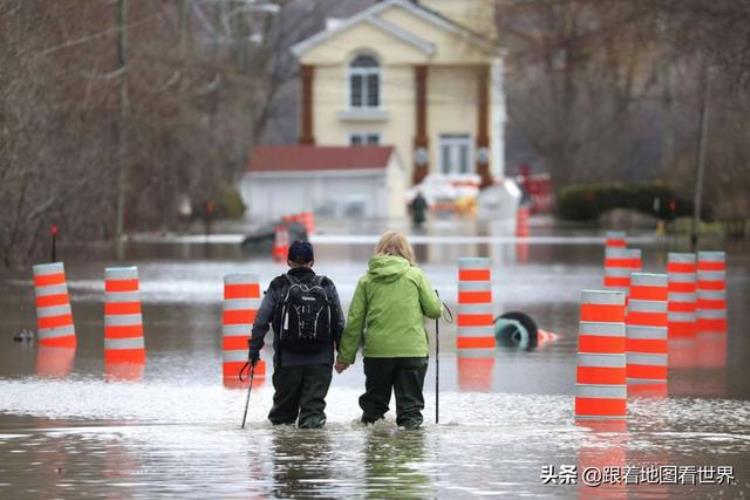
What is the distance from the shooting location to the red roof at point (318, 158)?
269 feet

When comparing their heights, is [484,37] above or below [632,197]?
above

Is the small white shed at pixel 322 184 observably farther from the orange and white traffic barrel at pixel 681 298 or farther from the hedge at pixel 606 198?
the orange and white traffic barrel at pixel 681 298

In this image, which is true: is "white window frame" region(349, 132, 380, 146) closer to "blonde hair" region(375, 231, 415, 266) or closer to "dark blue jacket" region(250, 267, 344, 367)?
"blonde hair" region(375, 231, 415, 266)

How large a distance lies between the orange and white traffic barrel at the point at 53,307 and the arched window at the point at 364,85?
234ft

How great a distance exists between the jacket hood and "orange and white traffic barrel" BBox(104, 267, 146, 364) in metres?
5.86

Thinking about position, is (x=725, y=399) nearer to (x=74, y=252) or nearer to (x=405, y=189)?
(x=74, y=252)

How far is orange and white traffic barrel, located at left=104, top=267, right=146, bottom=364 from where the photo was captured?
722 inches

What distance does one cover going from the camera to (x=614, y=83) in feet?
258

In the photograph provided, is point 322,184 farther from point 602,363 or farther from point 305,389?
point 305,389

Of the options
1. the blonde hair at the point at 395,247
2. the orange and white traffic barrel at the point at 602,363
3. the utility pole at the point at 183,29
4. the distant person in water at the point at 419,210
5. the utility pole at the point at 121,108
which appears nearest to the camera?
the blonde hair at the point at 395,247

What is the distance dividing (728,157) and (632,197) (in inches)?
688

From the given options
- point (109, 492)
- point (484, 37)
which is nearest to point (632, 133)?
point (484, 37)

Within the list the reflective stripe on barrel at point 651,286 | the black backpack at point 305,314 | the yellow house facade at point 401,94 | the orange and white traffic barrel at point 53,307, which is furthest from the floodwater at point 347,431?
the yellow house facade at point 401,94

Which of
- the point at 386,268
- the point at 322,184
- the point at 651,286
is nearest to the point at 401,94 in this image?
the point at 322,184
